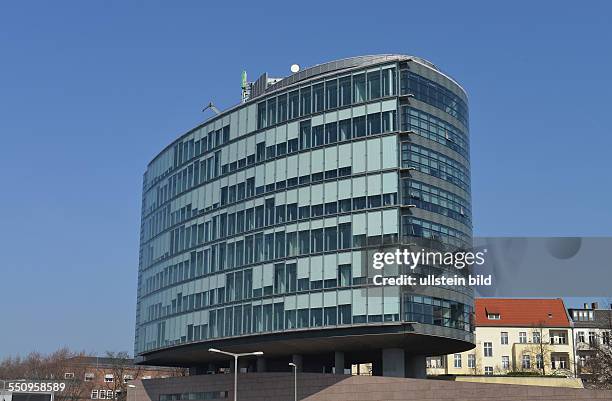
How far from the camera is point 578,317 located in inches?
5413

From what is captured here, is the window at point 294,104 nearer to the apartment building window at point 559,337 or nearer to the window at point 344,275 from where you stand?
the window at point 344,275

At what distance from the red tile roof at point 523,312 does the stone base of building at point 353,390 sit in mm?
61803

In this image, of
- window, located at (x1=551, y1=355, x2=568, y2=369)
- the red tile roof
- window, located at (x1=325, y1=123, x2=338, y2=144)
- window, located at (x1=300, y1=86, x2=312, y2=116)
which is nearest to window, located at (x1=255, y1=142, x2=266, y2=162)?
window, located at (x1=300, y1=86, x2=312, y2=116)

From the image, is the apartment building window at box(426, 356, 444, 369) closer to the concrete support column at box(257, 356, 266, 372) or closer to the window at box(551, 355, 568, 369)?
the window at box(551, 355, 568, 369)

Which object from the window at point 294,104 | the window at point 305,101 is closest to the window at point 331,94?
the window at point 305,101

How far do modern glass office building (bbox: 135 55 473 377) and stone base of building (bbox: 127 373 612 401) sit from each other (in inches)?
121

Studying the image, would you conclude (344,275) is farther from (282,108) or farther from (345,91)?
(282,108)

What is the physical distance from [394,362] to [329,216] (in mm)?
13134

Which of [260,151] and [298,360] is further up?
[260,151]

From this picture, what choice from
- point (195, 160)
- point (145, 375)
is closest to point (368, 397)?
point (195, 160)

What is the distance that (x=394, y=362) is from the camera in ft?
229

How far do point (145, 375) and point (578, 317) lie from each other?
8190cm

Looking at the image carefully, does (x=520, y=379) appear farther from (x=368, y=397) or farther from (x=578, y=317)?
(x=578, y=317)

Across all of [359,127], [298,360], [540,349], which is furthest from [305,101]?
[540,349]
